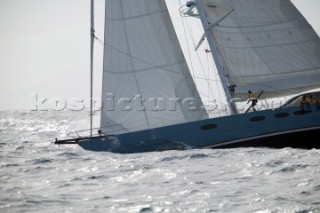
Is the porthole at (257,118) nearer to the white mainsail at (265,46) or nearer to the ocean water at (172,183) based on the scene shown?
the ocean water at (172,183)

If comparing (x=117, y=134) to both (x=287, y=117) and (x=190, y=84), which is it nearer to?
(x=190, y=84)

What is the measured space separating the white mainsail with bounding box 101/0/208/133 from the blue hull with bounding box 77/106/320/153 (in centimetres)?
125

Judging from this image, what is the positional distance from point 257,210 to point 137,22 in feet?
38.5

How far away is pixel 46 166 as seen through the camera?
53.6ft

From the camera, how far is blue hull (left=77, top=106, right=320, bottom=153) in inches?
655

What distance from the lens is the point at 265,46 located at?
19312mm

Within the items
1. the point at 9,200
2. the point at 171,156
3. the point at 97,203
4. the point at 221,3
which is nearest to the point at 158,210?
the point at 97,203

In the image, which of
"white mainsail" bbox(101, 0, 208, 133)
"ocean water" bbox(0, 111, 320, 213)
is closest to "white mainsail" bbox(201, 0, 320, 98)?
"white mainsail" bbox(101, 0, 208, 133)

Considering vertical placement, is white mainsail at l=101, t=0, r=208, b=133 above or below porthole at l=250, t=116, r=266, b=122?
above

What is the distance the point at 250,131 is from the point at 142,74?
16.8 feet

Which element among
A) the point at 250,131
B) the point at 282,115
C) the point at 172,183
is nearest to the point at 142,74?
the point at 250,131

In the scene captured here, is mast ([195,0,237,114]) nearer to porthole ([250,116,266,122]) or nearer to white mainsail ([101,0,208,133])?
white mainsail ([101,0,208,133])

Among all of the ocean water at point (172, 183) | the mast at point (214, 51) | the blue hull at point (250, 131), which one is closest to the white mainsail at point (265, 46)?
the mast at point (214, 51)

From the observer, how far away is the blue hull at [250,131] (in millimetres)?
16625
